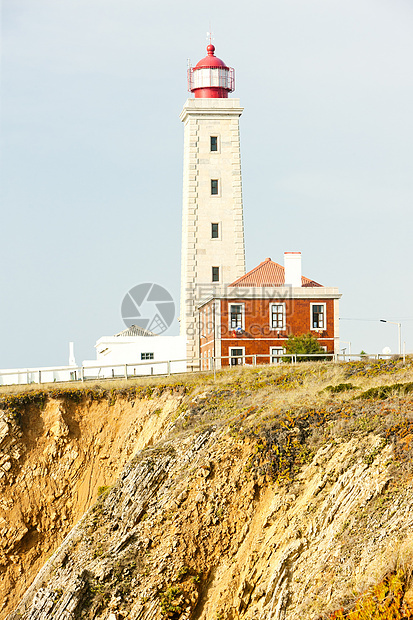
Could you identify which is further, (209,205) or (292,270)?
(209,205)

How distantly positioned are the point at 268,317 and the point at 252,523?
77.6ft

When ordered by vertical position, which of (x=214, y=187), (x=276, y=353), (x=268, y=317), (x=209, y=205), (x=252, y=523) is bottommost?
(x=252, y=523)

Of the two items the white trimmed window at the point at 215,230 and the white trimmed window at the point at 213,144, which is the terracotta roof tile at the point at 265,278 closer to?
the white trimmed window at the point at 215,230

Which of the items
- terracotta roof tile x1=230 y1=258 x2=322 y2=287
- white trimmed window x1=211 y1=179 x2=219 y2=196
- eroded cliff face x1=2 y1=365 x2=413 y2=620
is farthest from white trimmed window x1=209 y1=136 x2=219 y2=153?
eroded cliff face x1=2 y1=365 x2=413 y2=620

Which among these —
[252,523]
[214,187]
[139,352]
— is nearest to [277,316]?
[214,187]

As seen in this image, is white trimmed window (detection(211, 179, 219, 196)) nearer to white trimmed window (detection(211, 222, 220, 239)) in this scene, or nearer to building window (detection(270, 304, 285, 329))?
white trimmed window (detection(211, 222, 220, 239))

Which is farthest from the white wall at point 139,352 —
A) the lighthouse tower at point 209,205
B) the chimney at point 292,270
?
the chimney at point 292,270

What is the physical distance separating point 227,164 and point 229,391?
21.8m

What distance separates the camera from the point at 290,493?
19.6 meters

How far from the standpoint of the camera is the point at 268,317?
140ft

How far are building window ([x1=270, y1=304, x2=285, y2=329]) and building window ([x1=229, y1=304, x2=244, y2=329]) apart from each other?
5.05ft

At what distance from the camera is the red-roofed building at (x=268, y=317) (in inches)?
1678

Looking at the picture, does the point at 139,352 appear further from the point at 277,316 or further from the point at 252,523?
the point at 252,523

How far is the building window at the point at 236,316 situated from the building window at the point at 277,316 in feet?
5.05
